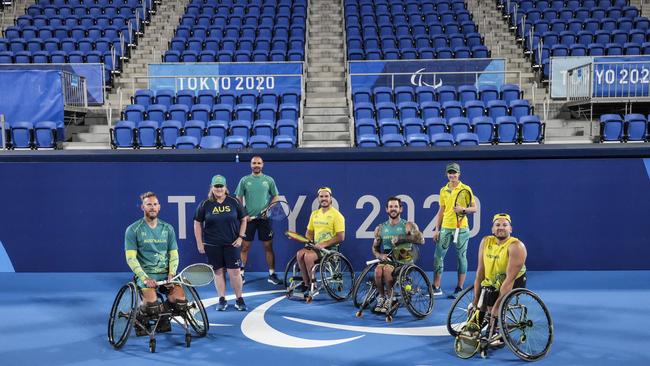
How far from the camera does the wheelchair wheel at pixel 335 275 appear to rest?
26.6 feet

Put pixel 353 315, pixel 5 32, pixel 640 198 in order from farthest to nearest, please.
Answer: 1. pixel 5 32
2. pixel 640 198
3. pixel 353 315

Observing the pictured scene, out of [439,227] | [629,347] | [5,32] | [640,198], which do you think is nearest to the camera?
[629,347]

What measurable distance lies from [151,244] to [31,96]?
7.95 m

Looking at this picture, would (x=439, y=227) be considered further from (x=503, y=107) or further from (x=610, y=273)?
(x=503, y=107)

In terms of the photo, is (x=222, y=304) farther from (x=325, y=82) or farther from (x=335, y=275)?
(x=325, y=82)

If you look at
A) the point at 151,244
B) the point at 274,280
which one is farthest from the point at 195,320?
the point at 274,280

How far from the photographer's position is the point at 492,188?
31.9 feet

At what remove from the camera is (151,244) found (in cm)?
662

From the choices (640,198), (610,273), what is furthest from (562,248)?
(640,198)

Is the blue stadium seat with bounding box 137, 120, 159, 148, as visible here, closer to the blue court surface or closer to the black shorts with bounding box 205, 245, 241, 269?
the blue court surface

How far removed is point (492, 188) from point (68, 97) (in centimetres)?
981

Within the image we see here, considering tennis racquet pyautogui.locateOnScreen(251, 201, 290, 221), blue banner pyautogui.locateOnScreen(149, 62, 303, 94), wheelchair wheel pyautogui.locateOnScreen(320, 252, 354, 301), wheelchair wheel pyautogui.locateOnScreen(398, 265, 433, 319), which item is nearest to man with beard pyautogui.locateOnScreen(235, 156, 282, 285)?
tennis racquet pyautogui.locateOnScreen(251, 201, 290, 221)

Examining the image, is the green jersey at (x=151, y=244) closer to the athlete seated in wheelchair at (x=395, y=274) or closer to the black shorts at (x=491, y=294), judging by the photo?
the athlete seated in wheelchair at (x=395, y=274)

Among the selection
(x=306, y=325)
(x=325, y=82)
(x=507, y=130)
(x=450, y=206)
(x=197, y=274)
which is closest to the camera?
(x=197, y=274)
